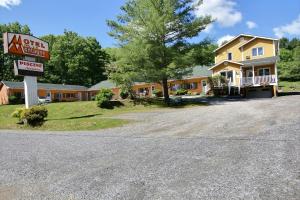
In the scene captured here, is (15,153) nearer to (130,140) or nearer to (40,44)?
(130,140)

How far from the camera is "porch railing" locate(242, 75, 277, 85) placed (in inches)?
1320

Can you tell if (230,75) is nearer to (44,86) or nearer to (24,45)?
(24,45)

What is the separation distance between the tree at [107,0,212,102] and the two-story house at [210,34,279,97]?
23.9 feet

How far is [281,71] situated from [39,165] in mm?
64252

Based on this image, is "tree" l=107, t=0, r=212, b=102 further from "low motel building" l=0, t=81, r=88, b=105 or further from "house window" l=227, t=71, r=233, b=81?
"low motel building" l=0, t=81, r=88, b=105

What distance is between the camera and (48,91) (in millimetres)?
52469

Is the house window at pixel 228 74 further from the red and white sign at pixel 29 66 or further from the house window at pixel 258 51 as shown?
the red and white sign at pixel 29 66

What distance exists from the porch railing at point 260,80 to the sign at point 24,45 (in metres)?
22.4

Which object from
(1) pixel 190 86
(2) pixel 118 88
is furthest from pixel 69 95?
(1) pixel 190 86

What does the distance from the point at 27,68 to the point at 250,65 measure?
24818 millimetres

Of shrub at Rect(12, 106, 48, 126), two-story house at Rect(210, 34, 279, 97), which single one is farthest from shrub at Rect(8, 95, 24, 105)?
two-story house at Rect(210, 34, 279, 97)

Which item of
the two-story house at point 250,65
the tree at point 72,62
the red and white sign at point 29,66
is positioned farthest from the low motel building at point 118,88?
the red and white sign at point 29,66

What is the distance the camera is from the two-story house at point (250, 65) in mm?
34812

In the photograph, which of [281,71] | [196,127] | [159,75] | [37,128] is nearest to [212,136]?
[196,127]
